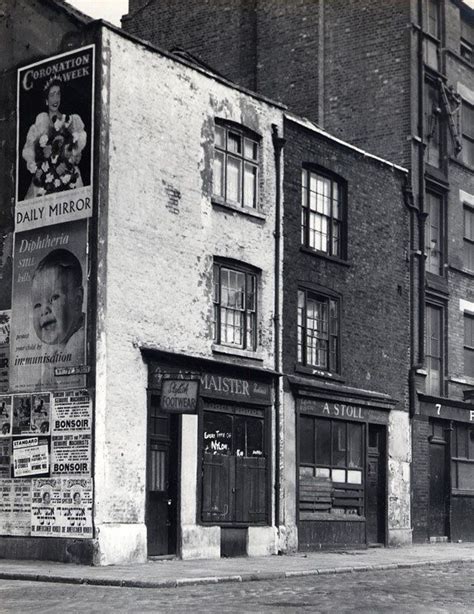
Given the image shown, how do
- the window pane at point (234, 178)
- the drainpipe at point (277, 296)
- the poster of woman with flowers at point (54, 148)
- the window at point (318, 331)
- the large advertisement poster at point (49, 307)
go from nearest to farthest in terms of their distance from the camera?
the large advertisement poster at point (49, 307) < the poster of woman with flowers at point (54, 148) < the window pane at point (234, 178) < the drainpipe at point (277, 296) < the window at point (318, 331)

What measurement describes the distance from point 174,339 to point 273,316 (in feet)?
11.4

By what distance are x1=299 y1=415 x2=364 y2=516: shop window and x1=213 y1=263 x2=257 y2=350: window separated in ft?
8.41

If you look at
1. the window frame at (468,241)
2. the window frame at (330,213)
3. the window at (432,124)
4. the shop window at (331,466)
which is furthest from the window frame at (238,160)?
the window frame at (468,241)

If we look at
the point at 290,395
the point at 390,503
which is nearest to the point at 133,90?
the point at 290,395

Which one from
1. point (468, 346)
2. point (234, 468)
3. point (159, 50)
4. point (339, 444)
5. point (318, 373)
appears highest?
point (159, 50)

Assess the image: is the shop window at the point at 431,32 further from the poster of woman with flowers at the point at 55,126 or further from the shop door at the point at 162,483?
the shop door at the point at 162,483

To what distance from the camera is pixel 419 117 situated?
1204 inches

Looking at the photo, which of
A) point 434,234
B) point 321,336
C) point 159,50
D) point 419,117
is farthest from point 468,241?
point 159,50

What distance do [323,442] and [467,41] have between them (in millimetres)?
13410

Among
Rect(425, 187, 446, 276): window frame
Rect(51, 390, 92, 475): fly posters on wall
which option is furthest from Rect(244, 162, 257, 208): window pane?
Rect(425, 187, 446, 276): window frame

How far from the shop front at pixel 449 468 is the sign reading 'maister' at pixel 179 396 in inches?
417

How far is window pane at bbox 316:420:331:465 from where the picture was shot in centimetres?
2606

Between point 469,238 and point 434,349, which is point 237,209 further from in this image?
point 469,238

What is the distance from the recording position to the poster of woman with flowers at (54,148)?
837 inches
